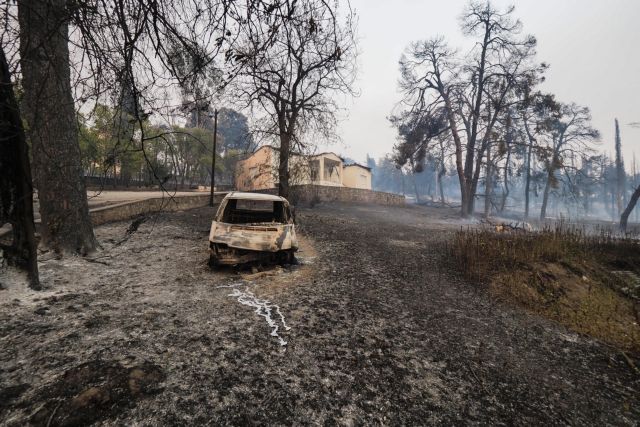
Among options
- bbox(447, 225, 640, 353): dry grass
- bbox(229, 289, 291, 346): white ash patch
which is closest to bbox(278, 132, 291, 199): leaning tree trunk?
bbox(447, 225, 640, 353): dry grass

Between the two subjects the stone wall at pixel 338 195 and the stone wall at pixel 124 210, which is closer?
the stone wall at pixel 124 210

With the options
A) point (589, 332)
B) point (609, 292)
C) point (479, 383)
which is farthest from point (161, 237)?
point (609, 292)

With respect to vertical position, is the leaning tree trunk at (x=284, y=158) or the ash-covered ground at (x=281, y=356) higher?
the leaning tree trunk at (x=284, y=158)

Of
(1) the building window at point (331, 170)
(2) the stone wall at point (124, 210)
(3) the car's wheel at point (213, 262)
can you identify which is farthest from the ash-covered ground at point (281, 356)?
(1) the building window at point (331, 170)

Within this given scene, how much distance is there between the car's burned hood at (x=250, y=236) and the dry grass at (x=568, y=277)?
14.6 ft

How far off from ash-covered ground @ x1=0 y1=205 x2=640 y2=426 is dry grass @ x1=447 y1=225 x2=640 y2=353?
572 millimetres

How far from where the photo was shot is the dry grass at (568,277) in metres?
4.67

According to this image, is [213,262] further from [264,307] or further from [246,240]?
[264,307]

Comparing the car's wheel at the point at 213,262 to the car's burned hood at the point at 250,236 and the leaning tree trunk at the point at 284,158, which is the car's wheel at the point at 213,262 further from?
the leaning tree trunk at the point at 284,158

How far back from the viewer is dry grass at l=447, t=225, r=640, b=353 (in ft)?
15.3

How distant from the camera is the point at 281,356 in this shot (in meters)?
3.12

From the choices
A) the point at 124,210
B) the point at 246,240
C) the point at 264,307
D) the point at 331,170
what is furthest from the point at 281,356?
the point at 331,170

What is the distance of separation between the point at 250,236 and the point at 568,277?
7.04 m

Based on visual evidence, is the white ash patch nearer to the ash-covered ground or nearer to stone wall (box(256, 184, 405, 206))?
the ash-covered ground
